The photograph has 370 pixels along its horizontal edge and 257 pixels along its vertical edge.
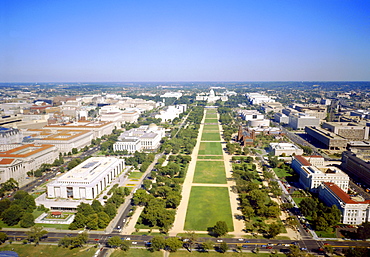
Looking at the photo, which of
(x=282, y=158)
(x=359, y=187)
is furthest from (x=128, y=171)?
(x=359, y=187)

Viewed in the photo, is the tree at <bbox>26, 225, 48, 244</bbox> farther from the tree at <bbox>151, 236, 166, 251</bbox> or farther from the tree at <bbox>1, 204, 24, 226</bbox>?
the tree at <bbox>151, 236, 166, 251</bbox>

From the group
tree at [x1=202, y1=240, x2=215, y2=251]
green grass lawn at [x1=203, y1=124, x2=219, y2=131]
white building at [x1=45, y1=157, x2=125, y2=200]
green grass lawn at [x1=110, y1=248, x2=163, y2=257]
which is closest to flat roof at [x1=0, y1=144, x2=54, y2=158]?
white building at [x1=45, y1=157, x2=125, y2=200]

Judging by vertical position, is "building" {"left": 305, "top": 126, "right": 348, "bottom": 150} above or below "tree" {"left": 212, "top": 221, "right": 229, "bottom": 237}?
above

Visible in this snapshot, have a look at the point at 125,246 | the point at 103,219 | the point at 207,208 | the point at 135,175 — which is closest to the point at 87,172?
the point at 135,175

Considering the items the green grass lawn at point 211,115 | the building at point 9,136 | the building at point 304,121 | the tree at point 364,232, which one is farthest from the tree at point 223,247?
the green grass lawn at point 211,115

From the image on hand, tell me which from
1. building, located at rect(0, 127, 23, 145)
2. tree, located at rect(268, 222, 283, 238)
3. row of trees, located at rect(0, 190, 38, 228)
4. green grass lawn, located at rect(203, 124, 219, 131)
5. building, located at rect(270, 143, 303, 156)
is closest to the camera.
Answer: tree, located at rect(268, 222, 283, 238)
